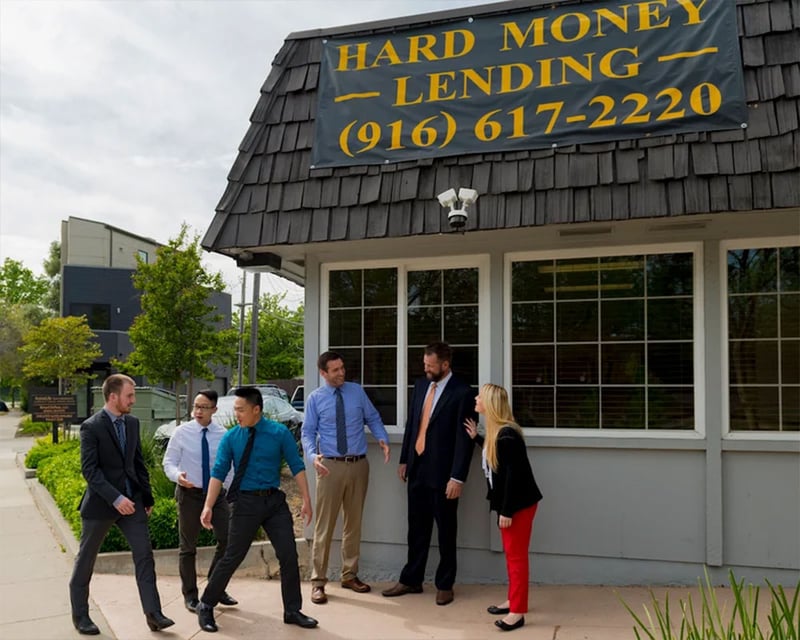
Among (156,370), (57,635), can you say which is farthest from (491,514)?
(156,370)

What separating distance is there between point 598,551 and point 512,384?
4.87 feet

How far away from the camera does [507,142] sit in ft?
18.9

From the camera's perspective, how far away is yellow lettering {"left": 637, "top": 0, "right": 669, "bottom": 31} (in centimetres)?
561

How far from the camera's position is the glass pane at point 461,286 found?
6.36 metres

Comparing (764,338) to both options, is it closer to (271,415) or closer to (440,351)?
(440,351)

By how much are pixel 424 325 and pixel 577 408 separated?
1493mm

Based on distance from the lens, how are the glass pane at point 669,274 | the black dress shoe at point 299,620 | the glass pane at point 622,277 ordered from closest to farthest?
the black dress shoe at point 299,620, the glass pane at point 669,274, the glass pane at point 622,277

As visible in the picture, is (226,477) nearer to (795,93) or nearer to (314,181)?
(314,181)

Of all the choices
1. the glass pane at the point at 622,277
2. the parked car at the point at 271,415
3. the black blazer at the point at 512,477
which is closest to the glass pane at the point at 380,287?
the glass pane at the point at 622,277

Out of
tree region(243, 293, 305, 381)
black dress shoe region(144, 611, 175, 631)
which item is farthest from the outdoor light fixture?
tree region(243, 293, 305, 381)

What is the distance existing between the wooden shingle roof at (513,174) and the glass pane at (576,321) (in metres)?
0.93

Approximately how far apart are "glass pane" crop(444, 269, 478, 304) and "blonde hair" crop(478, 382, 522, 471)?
4.09 feet

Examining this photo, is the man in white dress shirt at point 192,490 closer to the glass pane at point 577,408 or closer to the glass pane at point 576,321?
the glass pane at point 577,408

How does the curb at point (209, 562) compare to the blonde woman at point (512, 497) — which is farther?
the curb at point (209, 562)
